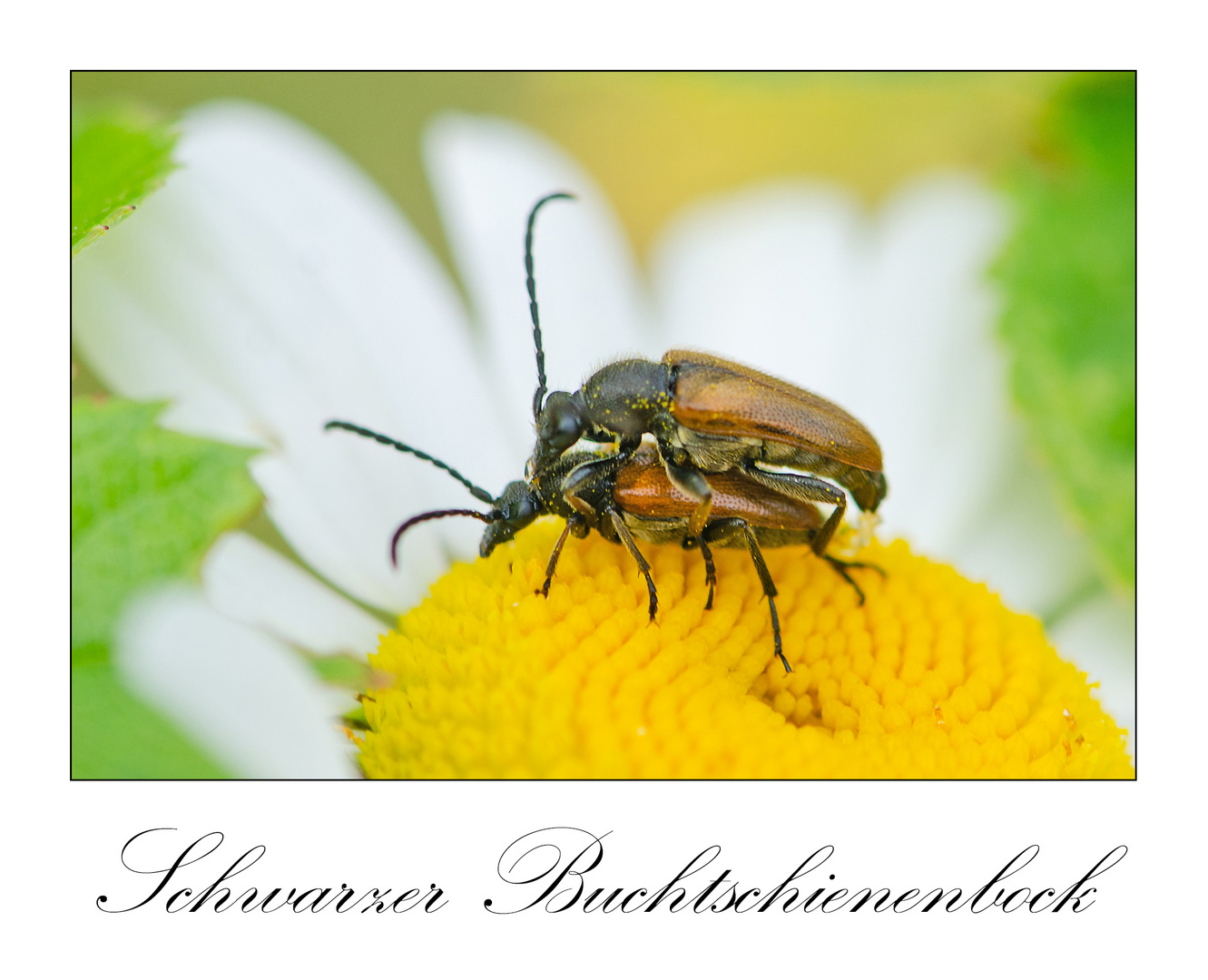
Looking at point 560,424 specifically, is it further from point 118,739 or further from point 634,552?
point 118,739

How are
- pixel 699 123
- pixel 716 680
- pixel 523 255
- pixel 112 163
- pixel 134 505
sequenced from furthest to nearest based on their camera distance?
pixel 699 123 < pixel 523 255 < pixel 112 163 < pixel 716 680 < pixel 134 505

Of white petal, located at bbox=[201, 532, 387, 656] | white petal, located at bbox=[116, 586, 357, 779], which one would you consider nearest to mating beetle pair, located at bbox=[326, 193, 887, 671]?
white petal, located at bbox=[201, 532, 387, 656]

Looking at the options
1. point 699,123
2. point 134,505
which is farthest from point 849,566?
point 699,123

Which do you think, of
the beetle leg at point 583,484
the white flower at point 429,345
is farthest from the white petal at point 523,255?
the beetle leg at point 583,484

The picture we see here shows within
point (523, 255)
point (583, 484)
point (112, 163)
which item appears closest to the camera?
point (583, 484)

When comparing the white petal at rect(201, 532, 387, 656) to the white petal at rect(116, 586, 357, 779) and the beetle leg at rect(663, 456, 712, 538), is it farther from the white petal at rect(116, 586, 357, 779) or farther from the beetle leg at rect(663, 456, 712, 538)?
the beetle leg at rect(663, 456, 712, 538)

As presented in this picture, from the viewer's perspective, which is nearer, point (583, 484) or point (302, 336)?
point (583, 484)
